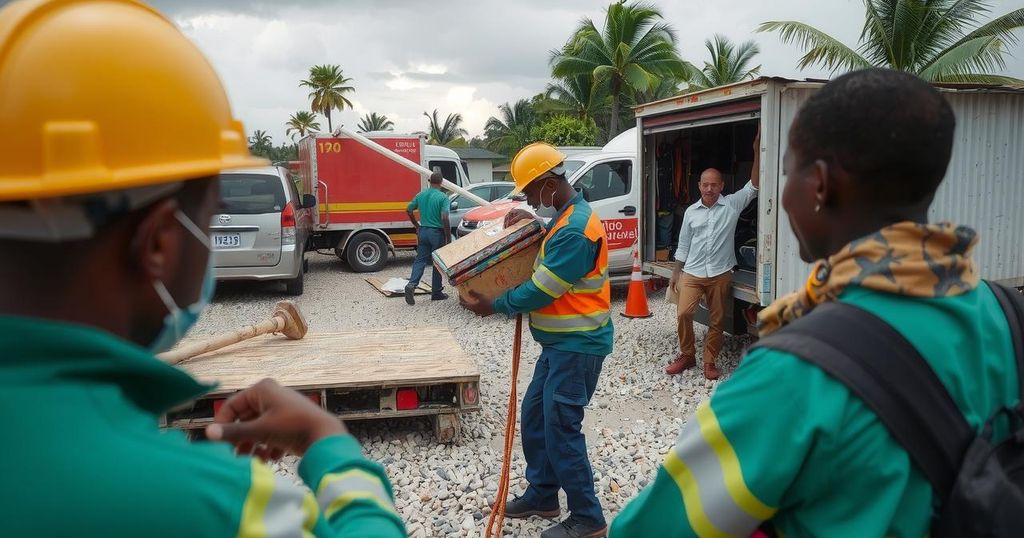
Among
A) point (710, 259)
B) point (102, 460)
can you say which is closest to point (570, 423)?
point (102, 460)

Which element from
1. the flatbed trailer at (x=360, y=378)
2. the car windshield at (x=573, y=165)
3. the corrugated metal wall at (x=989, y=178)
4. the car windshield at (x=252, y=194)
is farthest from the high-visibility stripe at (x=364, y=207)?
the corrugated metal wall at (x=989, y=178)

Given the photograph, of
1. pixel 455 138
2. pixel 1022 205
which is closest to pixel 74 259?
pixel 1022 205

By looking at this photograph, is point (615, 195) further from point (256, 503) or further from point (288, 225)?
point (256, 503)

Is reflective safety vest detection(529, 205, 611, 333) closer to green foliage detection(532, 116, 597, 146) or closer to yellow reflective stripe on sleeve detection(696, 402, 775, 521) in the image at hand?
yellow reflective stripe on sleeve detection(696, 402, 775, 521)

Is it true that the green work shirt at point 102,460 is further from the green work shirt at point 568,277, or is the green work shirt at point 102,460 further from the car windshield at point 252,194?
the car windshield at point 252,194

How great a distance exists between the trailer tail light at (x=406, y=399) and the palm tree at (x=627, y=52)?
2686 centimetres

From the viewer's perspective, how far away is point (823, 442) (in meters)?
1.18

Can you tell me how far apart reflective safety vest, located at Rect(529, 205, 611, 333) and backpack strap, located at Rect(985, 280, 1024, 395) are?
2.59m

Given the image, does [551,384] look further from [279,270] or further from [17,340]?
[279,270]

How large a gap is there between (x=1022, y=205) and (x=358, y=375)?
22.3 feet

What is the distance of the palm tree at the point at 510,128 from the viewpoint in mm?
49325

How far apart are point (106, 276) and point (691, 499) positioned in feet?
3.25

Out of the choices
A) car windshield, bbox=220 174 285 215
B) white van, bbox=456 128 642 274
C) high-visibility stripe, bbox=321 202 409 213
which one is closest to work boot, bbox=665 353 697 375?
white van, bbox=456 128 642 274

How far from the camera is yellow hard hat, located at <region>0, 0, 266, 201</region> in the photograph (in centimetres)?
89
